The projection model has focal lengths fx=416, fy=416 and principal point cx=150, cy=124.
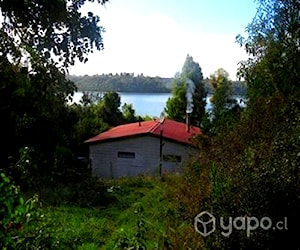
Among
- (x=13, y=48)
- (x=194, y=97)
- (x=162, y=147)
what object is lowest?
(x=162, y=147)

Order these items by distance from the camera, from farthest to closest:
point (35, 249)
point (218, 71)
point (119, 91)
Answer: point (218, 71), point (119, 91), point (35, 249)

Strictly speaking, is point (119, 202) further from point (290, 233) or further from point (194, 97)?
point (194, 97)

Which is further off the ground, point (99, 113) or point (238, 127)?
point (238, 127)

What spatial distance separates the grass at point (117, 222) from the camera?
16.9ft

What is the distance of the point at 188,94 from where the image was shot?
2678 centimetres

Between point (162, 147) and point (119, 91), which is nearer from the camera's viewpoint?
point (162, 147)

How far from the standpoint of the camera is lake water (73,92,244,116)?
2825 cm

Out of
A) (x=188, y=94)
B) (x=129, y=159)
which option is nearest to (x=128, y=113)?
(x=188, y=94)

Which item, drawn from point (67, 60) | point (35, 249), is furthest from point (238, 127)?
point (35, 249)

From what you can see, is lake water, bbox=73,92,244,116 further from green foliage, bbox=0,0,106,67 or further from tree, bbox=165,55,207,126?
green foliage, bbox=0,0,106,67

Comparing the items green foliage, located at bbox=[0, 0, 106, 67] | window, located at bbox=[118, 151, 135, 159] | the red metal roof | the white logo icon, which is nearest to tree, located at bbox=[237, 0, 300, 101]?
the white logo icon

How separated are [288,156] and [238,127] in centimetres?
202

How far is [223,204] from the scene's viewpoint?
3.95 metres

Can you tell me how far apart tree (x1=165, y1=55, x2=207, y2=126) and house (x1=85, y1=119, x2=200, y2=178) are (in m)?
5.67
